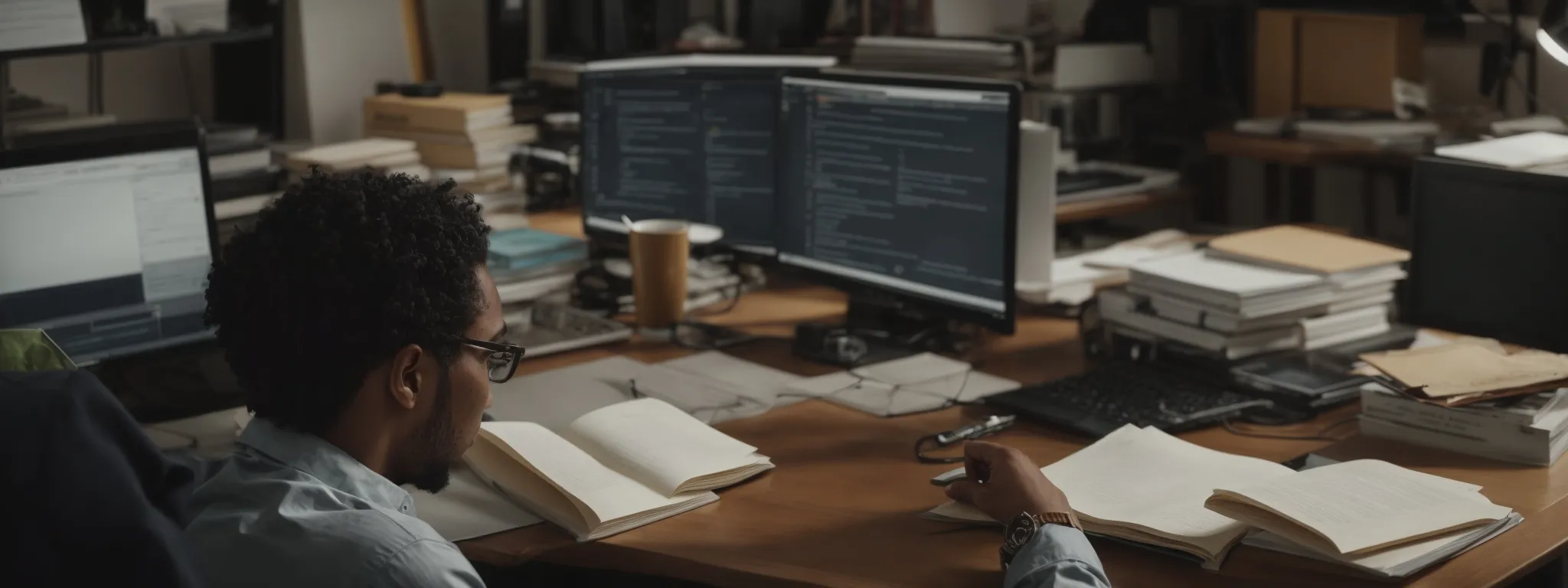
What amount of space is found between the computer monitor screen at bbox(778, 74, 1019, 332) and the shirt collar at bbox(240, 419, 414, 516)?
3.46ft

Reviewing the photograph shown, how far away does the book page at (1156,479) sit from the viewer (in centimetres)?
153

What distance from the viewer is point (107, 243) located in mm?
2010

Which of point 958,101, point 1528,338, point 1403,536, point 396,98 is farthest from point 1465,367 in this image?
point 396,98

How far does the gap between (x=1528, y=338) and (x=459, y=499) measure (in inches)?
53.9

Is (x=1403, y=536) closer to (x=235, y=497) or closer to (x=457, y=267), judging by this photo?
(x=457, y=267)

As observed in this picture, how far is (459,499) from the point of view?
1733mm

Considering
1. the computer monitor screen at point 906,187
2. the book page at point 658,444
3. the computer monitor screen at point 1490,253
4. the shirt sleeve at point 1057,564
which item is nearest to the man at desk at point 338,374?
the book page at point 658,444

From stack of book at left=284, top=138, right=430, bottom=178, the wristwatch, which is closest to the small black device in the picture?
the wristwatch

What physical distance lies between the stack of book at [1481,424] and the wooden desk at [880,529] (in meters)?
0.02

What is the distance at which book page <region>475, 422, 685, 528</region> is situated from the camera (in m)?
1.65

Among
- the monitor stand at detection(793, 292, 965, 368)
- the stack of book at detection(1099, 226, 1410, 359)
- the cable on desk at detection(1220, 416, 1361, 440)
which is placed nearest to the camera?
the cable on desk at detection(1220, 416, 1361, 440)

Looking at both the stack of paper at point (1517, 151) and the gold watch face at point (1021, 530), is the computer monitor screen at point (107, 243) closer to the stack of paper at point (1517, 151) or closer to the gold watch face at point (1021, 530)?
the gold watch face at point (1021, 530)

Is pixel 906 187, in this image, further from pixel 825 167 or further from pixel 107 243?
pixel 107 243

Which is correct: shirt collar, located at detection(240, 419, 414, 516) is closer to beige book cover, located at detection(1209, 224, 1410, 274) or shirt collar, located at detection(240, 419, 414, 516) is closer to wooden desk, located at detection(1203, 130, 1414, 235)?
beige book cover, located at detection(1209, 224, 1410, 274)
